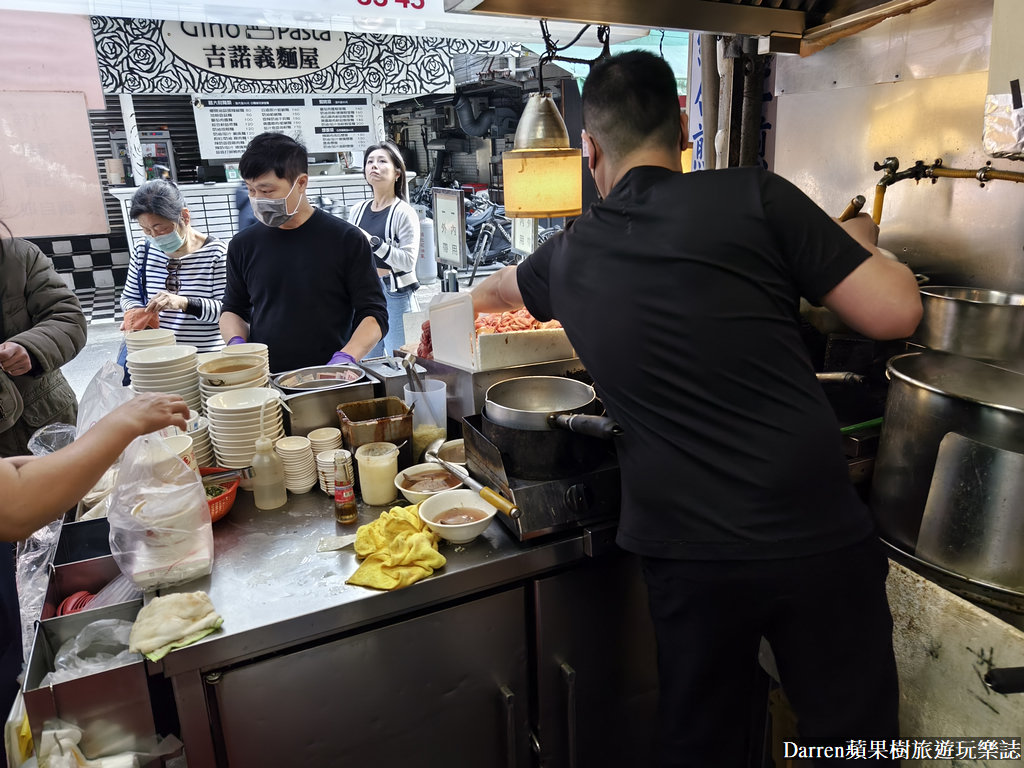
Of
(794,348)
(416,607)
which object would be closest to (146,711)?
(416,607)

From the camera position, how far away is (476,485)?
1832 millimetres

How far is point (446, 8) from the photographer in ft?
5.95

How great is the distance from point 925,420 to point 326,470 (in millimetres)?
1599

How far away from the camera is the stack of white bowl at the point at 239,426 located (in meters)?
1.99

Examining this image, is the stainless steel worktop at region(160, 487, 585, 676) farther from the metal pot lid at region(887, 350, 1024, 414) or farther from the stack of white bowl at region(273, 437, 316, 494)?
the metal pot lid at region(887, 350, 1024, 414)

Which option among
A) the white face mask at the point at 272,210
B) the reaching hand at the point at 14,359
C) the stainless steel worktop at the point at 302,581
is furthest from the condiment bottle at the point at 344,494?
the white face mask at the point at 272,210

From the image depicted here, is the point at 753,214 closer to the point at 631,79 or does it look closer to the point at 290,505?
the point at 631,79

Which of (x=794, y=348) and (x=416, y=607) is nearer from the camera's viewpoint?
(x=794, y=348)

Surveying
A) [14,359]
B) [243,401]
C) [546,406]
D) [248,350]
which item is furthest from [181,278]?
[546,406]

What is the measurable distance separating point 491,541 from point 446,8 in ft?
4.70

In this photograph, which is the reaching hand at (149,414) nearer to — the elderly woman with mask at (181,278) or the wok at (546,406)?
the wok at (546,406)

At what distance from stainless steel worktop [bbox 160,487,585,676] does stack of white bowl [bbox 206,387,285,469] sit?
0.19 metres

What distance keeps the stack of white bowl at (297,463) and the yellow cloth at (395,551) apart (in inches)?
14.4

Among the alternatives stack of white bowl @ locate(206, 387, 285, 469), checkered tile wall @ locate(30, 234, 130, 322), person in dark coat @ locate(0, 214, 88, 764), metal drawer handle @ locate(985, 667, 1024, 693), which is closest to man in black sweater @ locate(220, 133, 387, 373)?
person in dark coat @ locate(0, 214, 88, 764)
